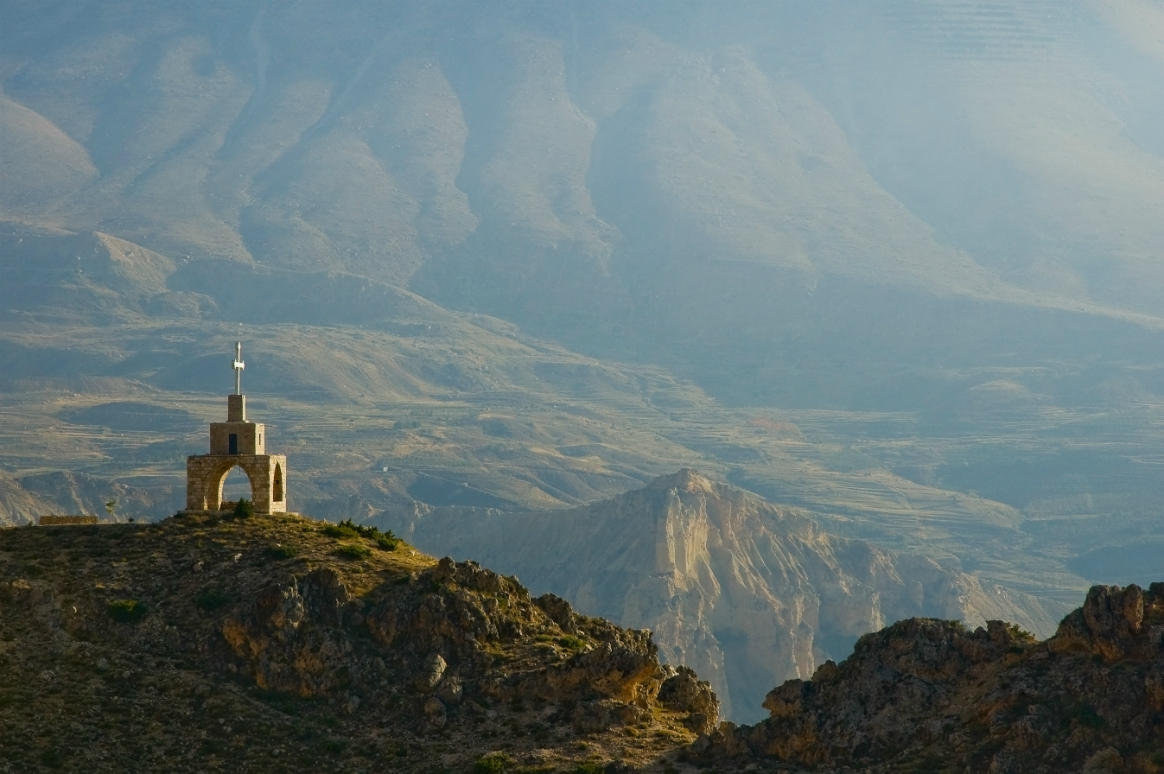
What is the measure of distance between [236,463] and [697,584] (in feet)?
414

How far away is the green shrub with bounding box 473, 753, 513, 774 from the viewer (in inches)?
2080

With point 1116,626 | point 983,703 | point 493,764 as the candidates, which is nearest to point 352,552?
point 493,764

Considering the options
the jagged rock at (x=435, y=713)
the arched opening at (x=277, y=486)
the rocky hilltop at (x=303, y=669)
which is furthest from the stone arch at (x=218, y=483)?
the jagged rock at (x=435, y=713)

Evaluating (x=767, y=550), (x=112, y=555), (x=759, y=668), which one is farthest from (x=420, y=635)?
(x=767, y=550)

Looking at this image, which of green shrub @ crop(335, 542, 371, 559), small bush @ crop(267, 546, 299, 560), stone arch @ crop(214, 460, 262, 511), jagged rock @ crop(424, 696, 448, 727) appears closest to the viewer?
jagged rock @ crop(424, 696, 448, 727)

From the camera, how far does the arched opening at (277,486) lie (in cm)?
6619

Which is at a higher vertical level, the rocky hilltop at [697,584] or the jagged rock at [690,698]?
the rocky hilltop at [697,584]

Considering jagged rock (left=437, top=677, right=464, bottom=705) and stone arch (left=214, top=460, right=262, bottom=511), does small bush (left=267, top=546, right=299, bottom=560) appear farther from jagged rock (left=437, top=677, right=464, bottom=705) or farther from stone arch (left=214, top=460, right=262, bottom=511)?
jagged rock (left=437, top=677, right=464, bottom=705)

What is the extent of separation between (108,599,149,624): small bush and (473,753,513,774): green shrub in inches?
434

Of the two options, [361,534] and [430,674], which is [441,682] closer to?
[430,674]

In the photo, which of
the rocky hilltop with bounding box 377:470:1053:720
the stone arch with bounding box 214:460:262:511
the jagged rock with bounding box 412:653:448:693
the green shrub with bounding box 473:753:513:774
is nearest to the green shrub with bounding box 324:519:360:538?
the stone arch with bounding box 214:460:262:511

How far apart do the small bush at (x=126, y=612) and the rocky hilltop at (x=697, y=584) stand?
374 ft

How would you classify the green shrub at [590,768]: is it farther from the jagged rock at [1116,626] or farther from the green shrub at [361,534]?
the green shrub at [361,534]

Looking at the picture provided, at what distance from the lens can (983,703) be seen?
51656 millimetres
